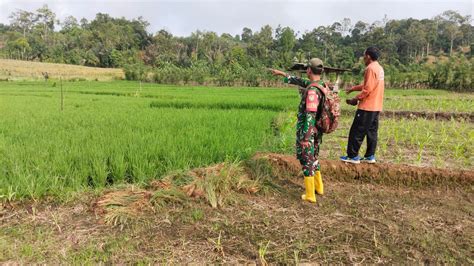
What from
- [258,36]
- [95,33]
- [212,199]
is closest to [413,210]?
[212,199]

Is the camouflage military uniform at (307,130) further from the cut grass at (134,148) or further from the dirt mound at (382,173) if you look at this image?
the cut grass at (134,148)

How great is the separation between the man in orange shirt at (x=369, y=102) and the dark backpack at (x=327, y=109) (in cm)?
78

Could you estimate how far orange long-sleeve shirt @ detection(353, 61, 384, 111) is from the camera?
3.60 metres

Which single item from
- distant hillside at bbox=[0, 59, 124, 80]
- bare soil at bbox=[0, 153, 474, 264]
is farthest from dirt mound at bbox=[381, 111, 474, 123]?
distant hillside at bbox=[0, 59, 124, 80]

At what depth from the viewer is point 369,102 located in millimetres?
3660

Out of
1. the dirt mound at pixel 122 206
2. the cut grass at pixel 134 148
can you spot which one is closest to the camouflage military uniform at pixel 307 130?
the cut grass at pixel 134 148

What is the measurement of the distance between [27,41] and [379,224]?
2573 inches

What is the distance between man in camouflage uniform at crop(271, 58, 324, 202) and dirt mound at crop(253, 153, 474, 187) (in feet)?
2.26

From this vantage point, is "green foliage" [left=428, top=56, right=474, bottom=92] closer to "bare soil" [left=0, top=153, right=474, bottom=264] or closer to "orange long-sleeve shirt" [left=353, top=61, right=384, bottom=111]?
"bare soil" [left=0, top=153, right=474, bottom=264]

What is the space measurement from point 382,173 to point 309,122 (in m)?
1.44

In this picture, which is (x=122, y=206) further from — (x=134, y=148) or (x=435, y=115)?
(x=435, y=115)

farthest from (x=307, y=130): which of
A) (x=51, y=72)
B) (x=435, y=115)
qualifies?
(x=51, y=72)

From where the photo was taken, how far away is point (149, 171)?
3705 mm

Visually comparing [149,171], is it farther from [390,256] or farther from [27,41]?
[27,41]
